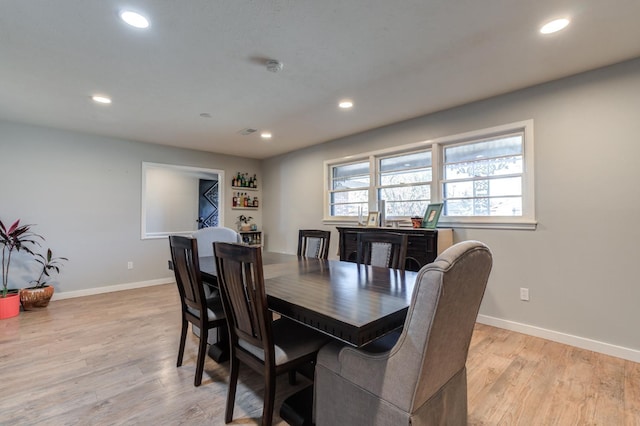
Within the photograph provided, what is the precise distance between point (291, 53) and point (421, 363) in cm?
223

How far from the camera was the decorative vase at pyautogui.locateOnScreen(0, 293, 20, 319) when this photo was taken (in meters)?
3.41

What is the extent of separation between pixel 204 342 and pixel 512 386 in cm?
214

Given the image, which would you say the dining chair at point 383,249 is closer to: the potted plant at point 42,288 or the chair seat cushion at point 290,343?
the chair seat cushion at point 290,343

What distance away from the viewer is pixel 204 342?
205cm

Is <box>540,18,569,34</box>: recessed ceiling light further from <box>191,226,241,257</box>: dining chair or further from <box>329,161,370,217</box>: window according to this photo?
<box>191,226,241,257</box>: dining chair

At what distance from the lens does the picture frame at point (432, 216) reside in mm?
3398

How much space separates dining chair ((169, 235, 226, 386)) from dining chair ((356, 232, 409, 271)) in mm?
1238

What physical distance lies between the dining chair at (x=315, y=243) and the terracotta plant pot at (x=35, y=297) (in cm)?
335

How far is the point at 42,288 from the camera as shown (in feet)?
12.3

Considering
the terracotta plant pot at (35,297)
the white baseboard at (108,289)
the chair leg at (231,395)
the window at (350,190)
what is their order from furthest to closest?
the window at (350,190), the white baseboard at (108,289), the terracotta plant pot at (35,297), the chair leg at (231,395)

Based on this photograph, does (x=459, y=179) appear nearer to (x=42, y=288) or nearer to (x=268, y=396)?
(x=268, y=396)

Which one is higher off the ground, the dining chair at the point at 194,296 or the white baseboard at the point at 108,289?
the dining chair at the point at 194,296

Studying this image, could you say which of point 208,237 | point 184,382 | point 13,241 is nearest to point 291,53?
point 208,237

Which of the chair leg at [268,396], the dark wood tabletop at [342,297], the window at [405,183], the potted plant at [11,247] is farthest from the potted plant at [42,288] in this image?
the window at [405,183]
